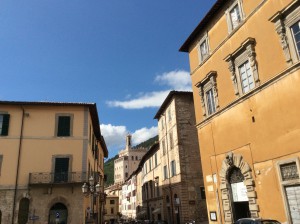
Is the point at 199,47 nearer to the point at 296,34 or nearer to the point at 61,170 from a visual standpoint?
the point at 296,34

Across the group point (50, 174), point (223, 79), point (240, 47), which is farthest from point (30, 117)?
point (240, 47)

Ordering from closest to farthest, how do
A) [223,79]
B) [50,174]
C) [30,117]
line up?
[223,79] → [50,174] → [30,117]

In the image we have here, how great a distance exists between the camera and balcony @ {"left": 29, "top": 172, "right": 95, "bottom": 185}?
73.7ft

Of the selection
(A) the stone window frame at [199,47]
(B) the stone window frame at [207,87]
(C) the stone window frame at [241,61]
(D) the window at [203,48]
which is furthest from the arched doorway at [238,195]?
(D) the window at [203,48]

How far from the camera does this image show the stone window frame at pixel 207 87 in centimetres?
1777

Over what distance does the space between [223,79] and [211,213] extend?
804 cm

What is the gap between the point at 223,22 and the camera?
57.5 ft

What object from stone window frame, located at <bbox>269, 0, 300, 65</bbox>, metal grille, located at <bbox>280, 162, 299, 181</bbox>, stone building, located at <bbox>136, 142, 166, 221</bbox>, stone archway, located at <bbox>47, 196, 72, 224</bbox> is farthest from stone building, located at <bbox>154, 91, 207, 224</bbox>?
stone window frame, located at <bbox>269, 0, 300, 65</bbox>

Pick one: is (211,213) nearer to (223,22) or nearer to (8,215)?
(223,22)

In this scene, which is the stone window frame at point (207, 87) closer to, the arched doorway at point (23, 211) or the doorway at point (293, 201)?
the doorway at point (293, 201)

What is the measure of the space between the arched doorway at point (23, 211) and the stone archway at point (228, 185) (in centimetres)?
1444

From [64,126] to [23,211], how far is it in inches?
279

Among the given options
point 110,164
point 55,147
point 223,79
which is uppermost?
point 110,164

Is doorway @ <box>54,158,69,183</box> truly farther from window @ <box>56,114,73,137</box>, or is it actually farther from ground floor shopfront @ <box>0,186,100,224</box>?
window @ <box>56,114,73,137</box>
